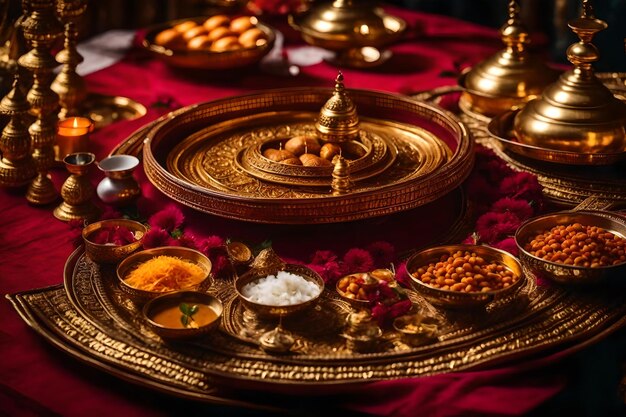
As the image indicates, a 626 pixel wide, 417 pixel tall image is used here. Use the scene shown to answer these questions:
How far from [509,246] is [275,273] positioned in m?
0.55

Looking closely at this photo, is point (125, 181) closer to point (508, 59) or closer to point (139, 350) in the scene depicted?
point (139, 350)

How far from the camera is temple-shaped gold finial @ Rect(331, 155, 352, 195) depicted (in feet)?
7.24

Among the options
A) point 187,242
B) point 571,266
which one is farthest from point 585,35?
point 187,242

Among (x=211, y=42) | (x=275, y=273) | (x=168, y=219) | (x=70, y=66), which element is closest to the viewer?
(x=275, y=273)

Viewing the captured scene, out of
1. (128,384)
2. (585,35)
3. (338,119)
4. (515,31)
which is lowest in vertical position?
(128,384)

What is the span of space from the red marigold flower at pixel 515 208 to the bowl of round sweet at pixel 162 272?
0.75m

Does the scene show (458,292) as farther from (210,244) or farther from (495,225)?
(210,244)

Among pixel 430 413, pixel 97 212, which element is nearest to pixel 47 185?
pixel 97 212

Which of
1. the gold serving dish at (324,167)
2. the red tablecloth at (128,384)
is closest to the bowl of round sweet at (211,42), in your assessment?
the red tablecloth at (128,384)

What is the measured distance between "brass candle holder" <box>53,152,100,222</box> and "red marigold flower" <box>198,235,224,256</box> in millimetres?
370

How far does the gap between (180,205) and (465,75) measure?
1.18 m

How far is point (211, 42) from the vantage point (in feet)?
10.9

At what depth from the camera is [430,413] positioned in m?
1.65

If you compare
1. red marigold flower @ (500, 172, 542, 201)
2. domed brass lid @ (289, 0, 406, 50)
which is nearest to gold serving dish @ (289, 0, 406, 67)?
domed brass lid @ (289, 0, 406, 50)
